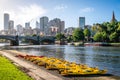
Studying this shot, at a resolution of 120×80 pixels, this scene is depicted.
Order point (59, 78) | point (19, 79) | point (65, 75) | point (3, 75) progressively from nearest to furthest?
1. point (19, 79)
2. point (3, 75)
3. point (59, 78)
4. point (65, 75)

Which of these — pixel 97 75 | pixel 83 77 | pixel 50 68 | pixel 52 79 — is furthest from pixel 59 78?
pixel 50 68

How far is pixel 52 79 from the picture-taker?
38688mm

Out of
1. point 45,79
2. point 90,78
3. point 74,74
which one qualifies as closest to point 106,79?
point 90,78

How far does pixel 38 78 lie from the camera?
1533 inches

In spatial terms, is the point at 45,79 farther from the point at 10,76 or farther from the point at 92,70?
the point at 92,70

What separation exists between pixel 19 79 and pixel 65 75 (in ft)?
32.1

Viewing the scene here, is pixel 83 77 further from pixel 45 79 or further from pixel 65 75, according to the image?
pixel 45 79

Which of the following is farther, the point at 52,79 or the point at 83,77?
the point at 83,77

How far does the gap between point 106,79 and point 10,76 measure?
43.4 feet

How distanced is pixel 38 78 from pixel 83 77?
23.1ft

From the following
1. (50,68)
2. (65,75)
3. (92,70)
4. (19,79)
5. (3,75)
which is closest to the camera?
(19,79)

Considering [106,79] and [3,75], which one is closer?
[3,75]

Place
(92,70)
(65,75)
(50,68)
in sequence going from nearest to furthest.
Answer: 1. (65,75)
2. (92,70)
3. (50,68)

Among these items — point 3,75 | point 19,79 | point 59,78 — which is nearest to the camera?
point 19,79
